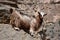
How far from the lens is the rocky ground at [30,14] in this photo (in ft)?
9.41

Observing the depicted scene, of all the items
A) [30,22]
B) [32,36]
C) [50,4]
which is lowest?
[32,36]

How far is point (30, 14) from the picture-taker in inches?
151

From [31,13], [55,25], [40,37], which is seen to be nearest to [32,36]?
[40,37]

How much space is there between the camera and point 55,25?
2893mm

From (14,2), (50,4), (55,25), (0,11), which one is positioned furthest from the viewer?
(14,2)

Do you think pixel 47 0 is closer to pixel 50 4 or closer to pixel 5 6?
pixel 50 4

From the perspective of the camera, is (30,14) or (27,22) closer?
(27,22)

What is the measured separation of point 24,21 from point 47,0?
3.14 feet

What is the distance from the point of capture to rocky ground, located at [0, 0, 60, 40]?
9.41ft

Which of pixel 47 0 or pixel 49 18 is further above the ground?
pixel 47 0

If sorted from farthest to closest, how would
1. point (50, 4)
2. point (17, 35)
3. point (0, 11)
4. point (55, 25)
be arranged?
1. point (0, 11)
2. point (50, 4)
3. point (17, 35)
4. point (55, 25)

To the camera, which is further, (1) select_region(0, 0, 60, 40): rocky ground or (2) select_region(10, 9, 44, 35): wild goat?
(2) select_region(10, 9, 44, 35): wild goat

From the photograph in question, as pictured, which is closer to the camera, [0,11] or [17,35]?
[17,35]

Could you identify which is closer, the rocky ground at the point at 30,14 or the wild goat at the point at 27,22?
the rocky ground at the point at 30,14
